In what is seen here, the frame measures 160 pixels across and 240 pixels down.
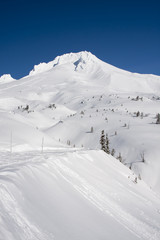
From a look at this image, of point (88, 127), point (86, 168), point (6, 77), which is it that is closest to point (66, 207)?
point (86, 168)

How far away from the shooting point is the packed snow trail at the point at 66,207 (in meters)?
2.71

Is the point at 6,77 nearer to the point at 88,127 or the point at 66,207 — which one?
the point at 88,127

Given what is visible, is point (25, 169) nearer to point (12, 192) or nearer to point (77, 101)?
point (12, 192)

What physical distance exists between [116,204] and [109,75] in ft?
232

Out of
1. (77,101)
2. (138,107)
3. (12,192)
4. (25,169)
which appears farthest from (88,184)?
(77,101)

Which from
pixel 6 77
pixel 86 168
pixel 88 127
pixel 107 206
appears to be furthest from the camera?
pixel 6 77

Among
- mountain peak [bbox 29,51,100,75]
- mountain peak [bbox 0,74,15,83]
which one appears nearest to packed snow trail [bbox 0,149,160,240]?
mountain peak [bbox 29,51,100,75]

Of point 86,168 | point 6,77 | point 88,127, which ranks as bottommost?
point 86,168

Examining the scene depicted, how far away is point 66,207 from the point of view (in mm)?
3615

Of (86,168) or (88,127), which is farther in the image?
(88,127)

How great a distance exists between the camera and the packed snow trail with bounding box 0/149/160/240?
8.90 feet

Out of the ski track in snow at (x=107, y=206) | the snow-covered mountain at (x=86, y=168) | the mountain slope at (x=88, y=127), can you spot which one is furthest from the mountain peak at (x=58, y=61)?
the ski track in snow at (x=107, y=206)

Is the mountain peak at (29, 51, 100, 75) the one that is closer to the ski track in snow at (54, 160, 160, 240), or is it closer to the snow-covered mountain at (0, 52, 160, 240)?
the snow-covered mountain at (0, 52, 160, 240)

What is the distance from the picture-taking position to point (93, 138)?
63.2 ft
